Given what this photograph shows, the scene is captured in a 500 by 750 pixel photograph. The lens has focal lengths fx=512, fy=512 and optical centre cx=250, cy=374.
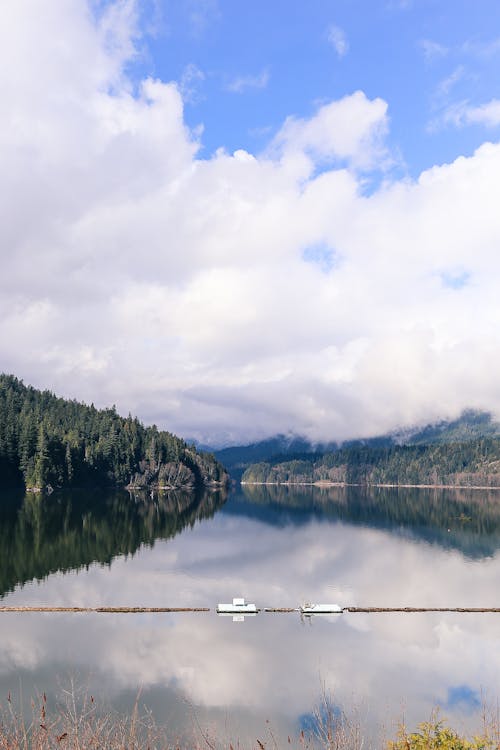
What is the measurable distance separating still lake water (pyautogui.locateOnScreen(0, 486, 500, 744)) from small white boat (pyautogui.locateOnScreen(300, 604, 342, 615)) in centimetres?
174

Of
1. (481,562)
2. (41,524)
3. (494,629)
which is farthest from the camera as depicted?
(41,524)

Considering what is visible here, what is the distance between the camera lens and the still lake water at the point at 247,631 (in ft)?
142

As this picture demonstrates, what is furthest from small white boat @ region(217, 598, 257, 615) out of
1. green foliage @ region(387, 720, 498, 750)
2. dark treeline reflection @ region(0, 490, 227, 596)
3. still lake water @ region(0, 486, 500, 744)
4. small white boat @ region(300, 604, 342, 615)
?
green foliage @ region(387, 720, 498, 750)

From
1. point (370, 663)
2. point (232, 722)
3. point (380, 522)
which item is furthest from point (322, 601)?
point (380, 522)

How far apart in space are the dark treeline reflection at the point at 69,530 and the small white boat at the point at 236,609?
98.5 feet

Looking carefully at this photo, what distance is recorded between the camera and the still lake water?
43.2 meters

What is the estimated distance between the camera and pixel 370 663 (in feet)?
172

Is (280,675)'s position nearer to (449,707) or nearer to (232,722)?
(232,722)

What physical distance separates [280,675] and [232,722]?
10343 millimetres

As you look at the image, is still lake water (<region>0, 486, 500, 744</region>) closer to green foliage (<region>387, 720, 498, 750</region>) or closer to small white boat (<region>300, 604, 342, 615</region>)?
small white boat (<region>300, 604, 342, 615</region>)

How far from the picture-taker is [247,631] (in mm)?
61219

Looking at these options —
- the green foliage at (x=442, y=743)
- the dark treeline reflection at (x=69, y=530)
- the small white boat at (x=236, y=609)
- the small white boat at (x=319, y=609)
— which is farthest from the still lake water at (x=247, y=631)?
the green foliage at (x=442, y=743)

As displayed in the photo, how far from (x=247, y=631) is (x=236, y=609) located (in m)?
6.71

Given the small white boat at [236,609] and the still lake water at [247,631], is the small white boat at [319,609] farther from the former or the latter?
the small white boat at [236,609]
